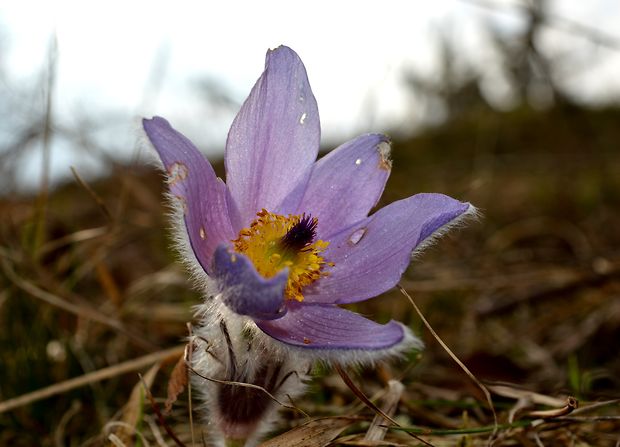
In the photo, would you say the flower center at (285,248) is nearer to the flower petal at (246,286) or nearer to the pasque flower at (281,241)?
the pasque flower at (281,241)

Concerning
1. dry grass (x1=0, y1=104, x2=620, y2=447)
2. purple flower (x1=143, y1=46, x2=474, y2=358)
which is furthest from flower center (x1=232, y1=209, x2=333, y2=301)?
dry grass (x1=0, y1=104, x2=620, y2=447)

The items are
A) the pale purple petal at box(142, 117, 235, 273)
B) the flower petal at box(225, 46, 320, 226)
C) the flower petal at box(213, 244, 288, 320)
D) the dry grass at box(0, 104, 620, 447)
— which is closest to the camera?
the flower petal at box(213, 244, 288, 320)

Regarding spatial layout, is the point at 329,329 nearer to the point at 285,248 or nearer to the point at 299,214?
the point at 285,248

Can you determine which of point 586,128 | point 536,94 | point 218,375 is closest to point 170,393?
point 218,375

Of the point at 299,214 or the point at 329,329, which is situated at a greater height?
the point at 299,214

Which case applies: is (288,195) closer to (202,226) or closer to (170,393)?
(202,226)

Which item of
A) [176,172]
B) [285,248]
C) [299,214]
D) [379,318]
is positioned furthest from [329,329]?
[379,318]

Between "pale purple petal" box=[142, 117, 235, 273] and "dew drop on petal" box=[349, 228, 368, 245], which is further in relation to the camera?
"dew drop on petal" box=[349, 228, 368, 245]

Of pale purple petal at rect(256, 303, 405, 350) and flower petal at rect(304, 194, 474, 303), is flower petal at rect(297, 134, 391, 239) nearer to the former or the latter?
flower petal at rect(304, 194, 474, 303)
